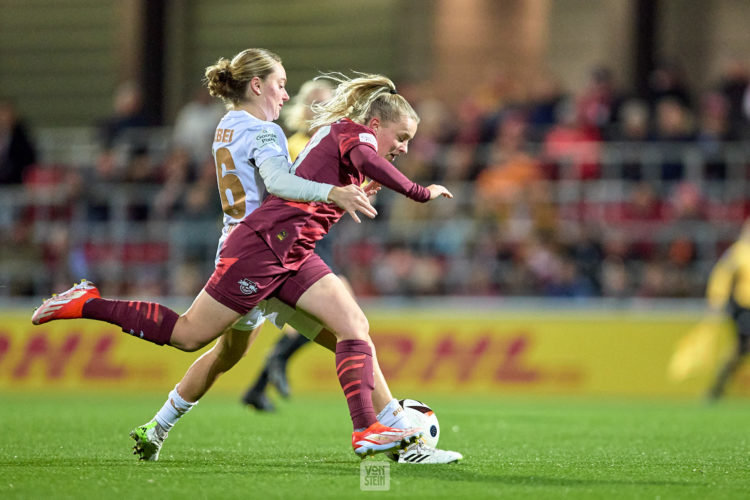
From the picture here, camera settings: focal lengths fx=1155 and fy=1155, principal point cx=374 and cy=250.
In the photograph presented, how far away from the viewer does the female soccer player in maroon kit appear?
5.21m

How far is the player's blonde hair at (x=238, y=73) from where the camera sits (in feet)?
19.0

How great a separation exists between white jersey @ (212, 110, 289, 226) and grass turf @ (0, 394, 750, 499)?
1242mm

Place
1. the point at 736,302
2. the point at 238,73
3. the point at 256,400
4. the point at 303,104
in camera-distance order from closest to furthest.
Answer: the point at 238,73, the point at 303,104, the point at 256,400, the point at 736,302

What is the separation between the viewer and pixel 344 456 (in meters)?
5.88

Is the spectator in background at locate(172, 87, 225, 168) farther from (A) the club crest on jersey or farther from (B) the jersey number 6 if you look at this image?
(A) the club crest on jersey

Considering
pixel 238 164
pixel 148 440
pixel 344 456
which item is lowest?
pixel 344 456

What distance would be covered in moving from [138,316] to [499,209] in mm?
8600

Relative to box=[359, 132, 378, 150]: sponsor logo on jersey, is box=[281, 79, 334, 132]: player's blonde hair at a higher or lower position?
lower

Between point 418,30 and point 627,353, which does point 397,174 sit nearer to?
point 627,353

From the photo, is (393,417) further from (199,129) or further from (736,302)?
(199,129)

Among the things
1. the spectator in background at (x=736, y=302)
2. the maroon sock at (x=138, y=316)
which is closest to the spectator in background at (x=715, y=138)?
the spectator in background at (x=736, y=302)

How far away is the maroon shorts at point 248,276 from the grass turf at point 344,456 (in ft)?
2.55

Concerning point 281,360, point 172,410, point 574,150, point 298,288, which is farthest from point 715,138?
point 172,410

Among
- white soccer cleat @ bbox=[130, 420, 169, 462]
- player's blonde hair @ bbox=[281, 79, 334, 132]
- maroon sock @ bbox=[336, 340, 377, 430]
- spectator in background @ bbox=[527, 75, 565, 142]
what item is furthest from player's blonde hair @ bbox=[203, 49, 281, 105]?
spectator in background @ bbox=[527, 75, 565, 142]
